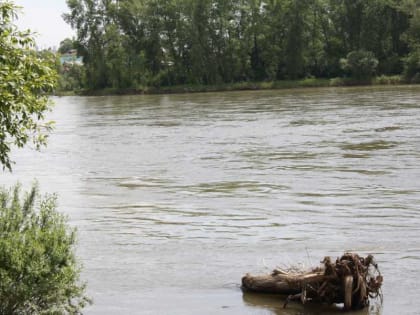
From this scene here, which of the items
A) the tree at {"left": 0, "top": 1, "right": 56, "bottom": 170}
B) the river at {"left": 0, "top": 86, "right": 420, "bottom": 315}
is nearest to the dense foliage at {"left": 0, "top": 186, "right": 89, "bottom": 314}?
the tree at {"left": 0, "top": 1, "right": 56, "bottom": 170}

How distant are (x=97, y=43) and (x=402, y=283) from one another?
10508 cm

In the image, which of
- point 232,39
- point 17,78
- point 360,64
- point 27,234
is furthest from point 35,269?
point 232,39

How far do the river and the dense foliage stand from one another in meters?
2.24

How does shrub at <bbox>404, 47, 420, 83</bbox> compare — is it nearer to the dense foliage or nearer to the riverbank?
the riverbank

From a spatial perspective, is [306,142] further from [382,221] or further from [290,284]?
Result: [290,284]

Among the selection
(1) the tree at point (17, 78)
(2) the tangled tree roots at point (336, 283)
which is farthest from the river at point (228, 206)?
(1) the tree at point (17, 78)

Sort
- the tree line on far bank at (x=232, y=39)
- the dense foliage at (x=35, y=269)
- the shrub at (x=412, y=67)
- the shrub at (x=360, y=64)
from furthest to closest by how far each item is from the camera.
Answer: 1. the tree line on far bank at (x=232, y=39)
2. the shrub at (x=360, y=64)
3. the shrub at (x=412, y=67)
4. the dense foliage at (x=35, y=269)

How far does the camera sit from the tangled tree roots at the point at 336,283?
938 cm

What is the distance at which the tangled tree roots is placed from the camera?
938 cm

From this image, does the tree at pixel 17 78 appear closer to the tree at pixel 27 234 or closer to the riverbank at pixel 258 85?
the tree at pixel 27 234

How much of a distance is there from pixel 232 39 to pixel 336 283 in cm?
9833

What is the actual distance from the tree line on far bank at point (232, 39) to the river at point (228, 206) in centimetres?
6442

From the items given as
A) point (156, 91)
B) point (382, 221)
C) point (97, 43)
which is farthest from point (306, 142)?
point (97, 43)

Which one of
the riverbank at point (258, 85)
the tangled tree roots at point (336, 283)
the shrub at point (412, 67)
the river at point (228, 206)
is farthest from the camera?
the riverbank at point (258, 85)
